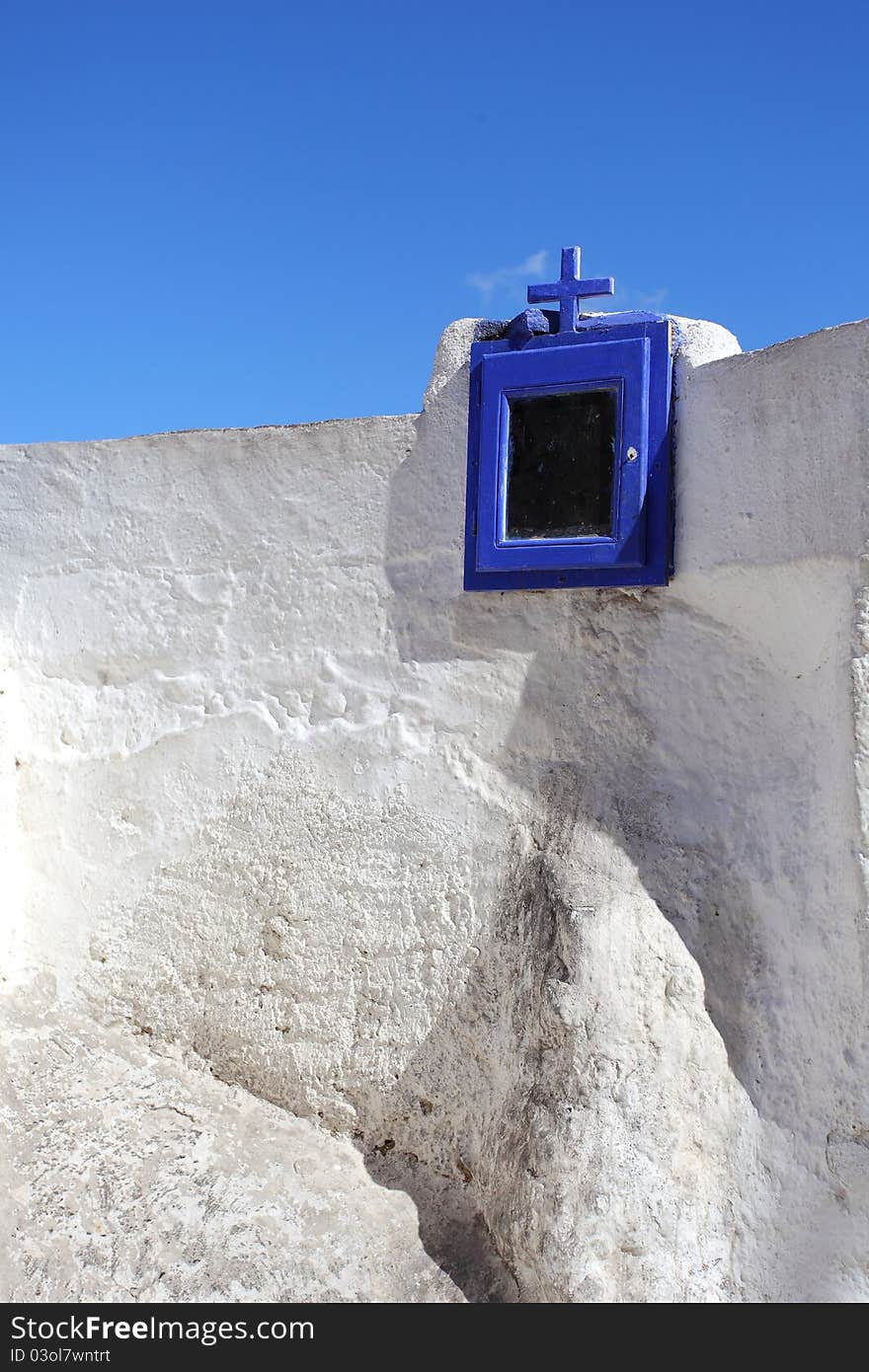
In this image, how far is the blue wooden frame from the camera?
258 cm

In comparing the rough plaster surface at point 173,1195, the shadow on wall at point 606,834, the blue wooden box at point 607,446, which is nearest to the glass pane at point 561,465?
the blue wooden box at point 607,446

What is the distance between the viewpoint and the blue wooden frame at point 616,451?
258 centimetres

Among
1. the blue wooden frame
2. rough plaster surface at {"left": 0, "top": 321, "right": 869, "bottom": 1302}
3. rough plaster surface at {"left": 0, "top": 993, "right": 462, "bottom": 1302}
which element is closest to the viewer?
rough plaster surface at {"left": 0, "top": 321, "right": 869, "bottom": 1302}

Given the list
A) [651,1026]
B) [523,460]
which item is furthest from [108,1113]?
[523,460]

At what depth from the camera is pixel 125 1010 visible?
9.99ft

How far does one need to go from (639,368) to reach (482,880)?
50.5 inches

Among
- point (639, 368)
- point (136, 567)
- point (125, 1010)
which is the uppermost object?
point (639, 368)

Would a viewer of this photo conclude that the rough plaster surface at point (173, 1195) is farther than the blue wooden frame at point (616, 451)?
No

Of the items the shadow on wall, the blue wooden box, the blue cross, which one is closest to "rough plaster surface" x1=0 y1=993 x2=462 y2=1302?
the shadow on wall

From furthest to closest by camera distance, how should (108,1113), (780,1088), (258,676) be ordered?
(258,676), (108,1113), (780,1088)

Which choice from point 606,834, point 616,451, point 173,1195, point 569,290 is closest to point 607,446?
point 616,451

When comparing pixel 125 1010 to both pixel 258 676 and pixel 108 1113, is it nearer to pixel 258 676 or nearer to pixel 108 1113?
pixel 108 1113

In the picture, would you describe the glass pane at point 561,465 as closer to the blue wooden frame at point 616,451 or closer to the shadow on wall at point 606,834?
the blue wooden frame at point 616,451

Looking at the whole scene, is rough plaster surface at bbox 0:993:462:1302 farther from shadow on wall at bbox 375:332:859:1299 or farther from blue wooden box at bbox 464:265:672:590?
blue wooden box at bbox 464:265:672:590
